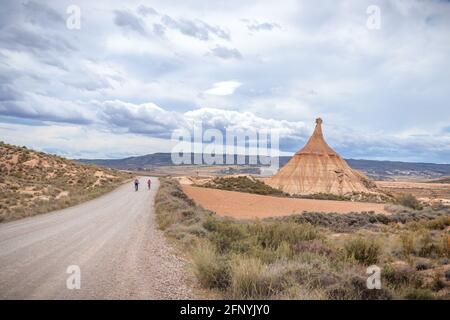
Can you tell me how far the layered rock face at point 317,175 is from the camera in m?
62.9

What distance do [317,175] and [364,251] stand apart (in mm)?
54681

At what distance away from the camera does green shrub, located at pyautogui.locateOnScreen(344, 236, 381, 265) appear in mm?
10769

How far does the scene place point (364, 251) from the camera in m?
10.9

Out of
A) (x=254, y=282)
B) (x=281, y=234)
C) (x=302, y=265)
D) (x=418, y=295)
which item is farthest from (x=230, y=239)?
(x=418, y=295)

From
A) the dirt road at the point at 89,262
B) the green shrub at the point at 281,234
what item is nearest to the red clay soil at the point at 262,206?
the green shrub at the point at 281,234

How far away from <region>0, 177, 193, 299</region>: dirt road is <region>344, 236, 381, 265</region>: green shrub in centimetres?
492

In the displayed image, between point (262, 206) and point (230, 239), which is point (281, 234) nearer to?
point (230, 239)

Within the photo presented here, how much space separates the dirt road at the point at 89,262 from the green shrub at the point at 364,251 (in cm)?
492

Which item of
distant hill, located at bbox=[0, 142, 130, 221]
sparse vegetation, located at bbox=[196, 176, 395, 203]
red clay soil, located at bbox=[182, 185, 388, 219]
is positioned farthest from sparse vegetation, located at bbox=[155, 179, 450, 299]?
sparse vegetation, located at bbox=[196, 176, 395, 203]

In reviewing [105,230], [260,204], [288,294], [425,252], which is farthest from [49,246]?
[260,204]

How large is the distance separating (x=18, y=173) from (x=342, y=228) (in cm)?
4709

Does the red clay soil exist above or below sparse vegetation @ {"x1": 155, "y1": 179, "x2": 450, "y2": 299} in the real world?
below

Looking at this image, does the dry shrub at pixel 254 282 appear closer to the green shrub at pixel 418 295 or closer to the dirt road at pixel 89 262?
the dirt road at pixel 89 262

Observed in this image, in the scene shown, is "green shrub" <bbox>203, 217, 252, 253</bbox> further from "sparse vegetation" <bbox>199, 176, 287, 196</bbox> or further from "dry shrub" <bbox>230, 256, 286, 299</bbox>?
"sparse vegetation" <bbox>199, 176, 287, 196</bbox>
